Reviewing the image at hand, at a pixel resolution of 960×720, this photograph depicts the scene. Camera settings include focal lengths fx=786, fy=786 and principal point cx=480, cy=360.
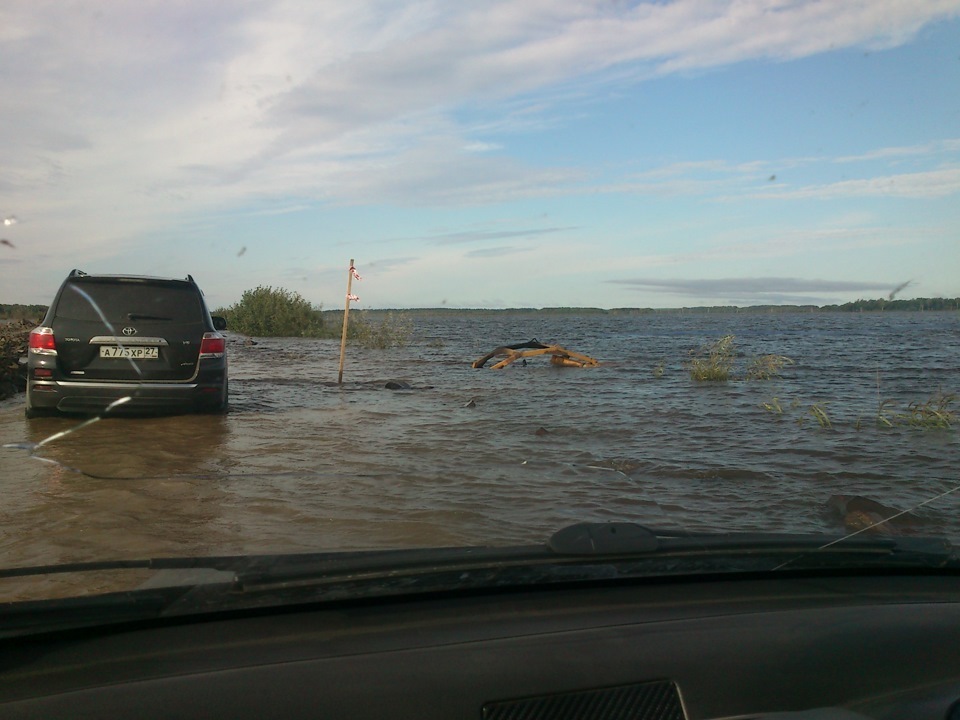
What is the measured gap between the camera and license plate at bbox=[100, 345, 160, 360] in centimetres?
897

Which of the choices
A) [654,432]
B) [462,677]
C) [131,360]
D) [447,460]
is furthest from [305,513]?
[654,432]

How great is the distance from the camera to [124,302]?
909 cm

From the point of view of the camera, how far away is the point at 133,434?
364 inches

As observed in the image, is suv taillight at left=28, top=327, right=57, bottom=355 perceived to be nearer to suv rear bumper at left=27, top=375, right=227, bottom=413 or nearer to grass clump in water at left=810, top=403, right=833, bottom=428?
suv rear bumper at left=27, top=375, right=227, bottom=413

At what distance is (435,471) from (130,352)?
390 cm

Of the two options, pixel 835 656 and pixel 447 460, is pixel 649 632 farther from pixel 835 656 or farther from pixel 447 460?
pixel 447 460

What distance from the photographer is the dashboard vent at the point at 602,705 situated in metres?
1.75

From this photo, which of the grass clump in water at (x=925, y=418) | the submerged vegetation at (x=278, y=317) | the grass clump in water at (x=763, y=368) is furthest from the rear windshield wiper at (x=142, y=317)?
the submerged vegetation at (x=278, y=317)

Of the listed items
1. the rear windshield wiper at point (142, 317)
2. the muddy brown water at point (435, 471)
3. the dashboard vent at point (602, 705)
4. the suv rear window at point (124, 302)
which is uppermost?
the suv rear window at point (124, 302)

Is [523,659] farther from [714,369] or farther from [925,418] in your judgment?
[714,369]

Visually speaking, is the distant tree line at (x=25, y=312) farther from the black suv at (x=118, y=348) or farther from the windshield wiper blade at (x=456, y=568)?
the windshield wiper blade at (x=456, y=568)

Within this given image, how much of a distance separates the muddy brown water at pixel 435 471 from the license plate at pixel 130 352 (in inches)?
36.9

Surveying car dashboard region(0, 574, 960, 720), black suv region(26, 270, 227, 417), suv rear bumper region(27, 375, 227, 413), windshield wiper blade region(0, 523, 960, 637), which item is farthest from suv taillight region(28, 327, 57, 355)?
car dashboard region(0, 574, 960, 720)

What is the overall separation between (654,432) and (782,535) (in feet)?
28.4
